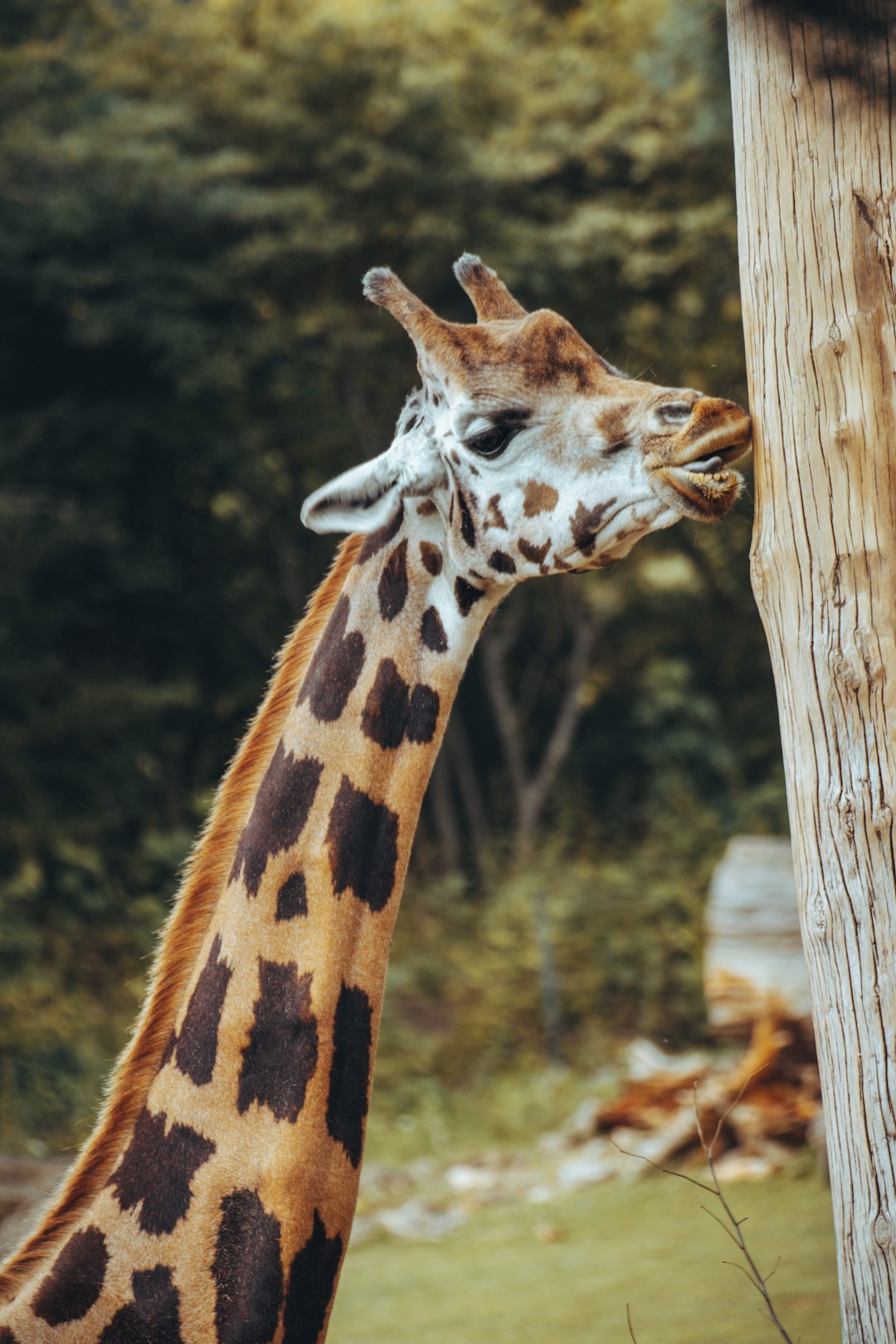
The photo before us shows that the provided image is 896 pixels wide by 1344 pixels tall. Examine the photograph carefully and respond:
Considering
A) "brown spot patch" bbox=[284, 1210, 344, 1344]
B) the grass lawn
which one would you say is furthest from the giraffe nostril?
the grass lawn

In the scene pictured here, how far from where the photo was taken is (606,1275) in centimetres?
492

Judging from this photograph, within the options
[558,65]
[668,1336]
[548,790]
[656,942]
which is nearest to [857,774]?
[668,1336]

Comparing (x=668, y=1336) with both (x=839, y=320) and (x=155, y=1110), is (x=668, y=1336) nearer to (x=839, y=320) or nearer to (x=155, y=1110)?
(x=155, y=1110)

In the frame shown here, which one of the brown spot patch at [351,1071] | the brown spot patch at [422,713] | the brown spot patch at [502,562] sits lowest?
the brown spot patch at [351,1071]

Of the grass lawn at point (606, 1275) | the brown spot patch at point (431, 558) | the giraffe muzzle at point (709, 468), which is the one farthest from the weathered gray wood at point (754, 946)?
the giraffe muzzle at point (709, 468)

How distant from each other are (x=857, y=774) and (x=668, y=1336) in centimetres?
301

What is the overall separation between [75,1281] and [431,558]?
4.14ft

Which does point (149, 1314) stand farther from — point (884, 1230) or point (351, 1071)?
point (884, 1230)

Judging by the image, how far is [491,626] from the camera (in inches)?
451

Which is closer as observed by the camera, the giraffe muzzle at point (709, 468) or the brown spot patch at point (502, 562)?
the giraffe muzzle at point (709, 468)

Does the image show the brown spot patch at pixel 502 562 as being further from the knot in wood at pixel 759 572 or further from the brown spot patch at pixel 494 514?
the knot in wood at pixel 759 572

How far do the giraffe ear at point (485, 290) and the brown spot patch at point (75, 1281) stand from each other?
1.73 meters

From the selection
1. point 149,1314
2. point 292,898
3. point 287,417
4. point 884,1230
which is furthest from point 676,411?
point 287,417

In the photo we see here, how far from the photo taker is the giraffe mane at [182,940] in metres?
1.95
